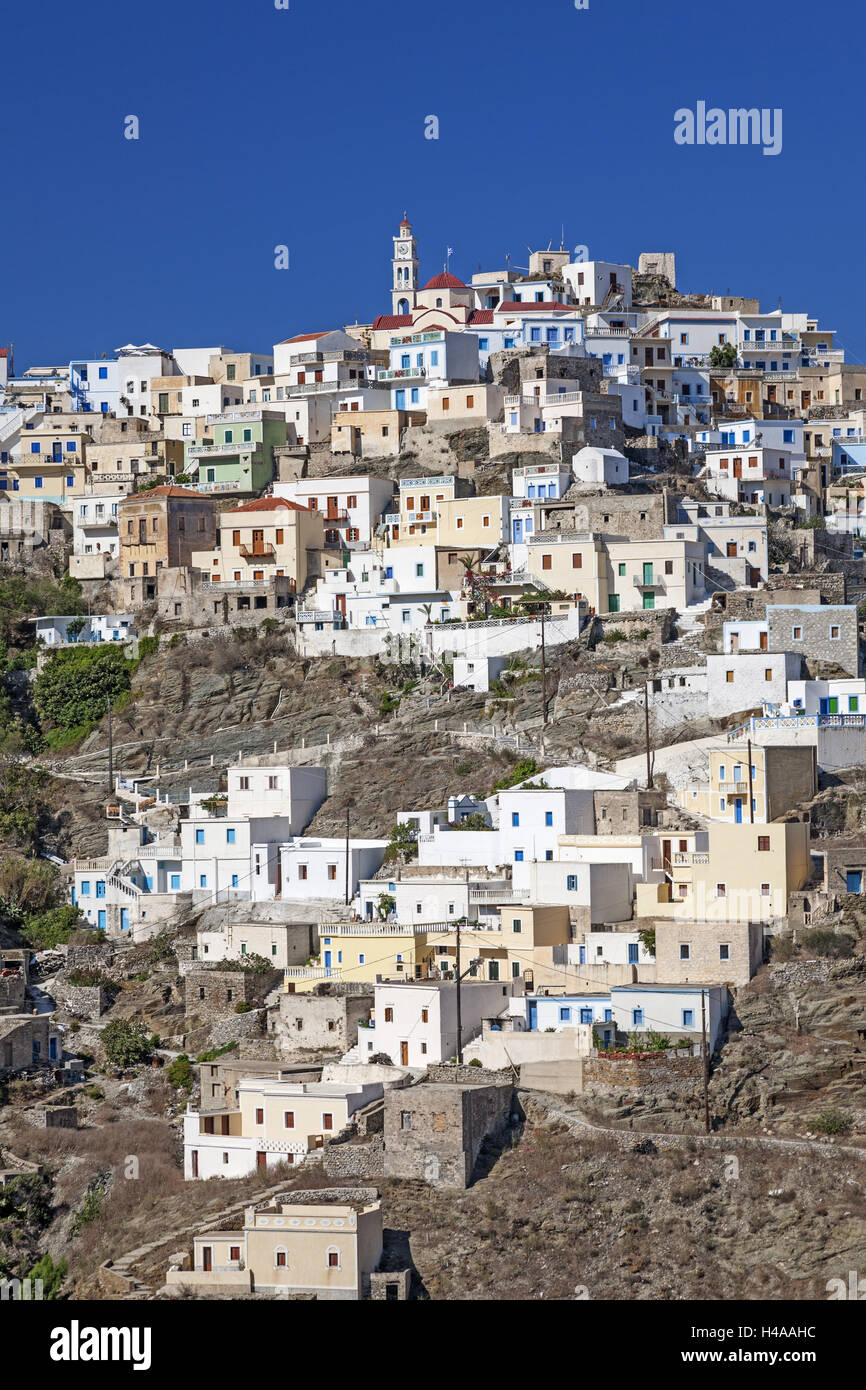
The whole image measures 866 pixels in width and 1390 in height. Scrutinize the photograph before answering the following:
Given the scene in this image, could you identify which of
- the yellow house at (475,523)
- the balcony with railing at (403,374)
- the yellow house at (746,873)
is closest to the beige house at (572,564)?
the yellow house at (475,523)

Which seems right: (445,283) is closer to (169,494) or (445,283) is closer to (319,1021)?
(169,494)

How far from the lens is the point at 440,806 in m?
55.0

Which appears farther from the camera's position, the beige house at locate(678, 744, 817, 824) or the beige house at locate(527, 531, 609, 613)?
the beige house at locate(527, 531, 609, 613)

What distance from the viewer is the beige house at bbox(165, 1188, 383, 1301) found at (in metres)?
36.2

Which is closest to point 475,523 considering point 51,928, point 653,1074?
point 51,928

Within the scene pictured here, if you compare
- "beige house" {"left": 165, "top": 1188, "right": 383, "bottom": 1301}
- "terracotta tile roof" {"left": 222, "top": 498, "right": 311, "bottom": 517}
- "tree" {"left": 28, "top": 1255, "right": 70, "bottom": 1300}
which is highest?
"terracotta tile roof" {"left": 222, "top": 498, "right": 311, "bottom": 517}

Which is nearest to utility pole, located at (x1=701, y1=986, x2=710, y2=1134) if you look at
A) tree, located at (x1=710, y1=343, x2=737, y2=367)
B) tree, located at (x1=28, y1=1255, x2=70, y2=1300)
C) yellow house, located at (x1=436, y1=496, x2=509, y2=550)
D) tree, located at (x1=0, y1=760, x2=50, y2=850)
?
tree, located at (x1=28, y1=1255, x2=70, y2=1300)

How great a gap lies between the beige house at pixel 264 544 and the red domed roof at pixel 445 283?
2024 centimetres

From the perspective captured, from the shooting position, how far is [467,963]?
46281mm

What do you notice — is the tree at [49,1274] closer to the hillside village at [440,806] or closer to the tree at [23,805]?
the hillside village at [440,806]

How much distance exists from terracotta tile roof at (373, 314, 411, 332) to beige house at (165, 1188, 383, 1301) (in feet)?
167

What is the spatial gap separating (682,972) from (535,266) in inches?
2012

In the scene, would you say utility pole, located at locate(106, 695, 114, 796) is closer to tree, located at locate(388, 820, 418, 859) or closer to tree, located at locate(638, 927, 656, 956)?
tree, located at locate(388, 820, 418, 859)

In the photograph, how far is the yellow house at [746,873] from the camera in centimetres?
4528
